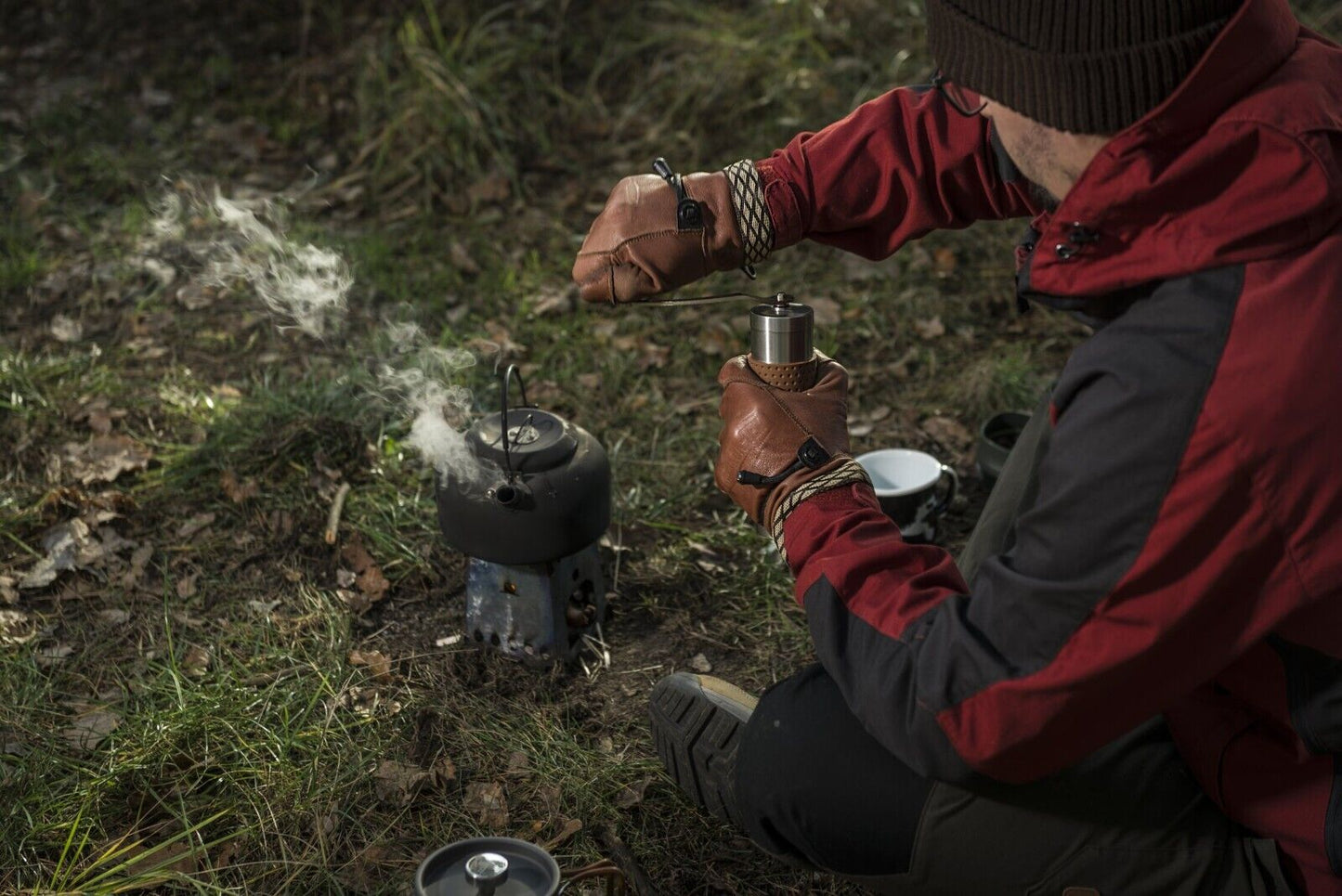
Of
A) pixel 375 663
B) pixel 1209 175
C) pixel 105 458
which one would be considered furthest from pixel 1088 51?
pixel 105 458

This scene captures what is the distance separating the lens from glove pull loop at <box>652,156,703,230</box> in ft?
8.73

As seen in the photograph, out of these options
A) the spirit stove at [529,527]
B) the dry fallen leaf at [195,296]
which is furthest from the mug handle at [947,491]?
the dry fallen leaf at [195,296]

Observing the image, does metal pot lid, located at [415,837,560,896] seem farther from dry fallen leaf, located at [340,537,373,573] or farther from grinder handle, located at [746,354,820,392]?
dry fallen leaf, located at [340,537,373,573]

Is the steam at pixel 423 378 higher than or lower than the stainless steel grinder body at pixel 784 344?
lower

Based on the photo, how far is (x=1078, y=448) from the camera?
1778mm

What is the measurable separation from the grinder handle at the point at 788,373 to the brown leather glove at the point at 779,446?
0.02 metres

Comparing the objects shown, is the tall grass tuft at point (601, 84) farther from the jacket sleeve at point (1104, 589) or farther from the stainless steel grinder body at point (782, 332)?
the jacket sleeve at point (1104, 589)

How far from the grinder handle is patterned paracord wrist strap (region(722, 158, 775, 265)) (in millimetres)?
318

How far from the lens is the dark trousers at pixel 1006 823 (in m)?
2.15

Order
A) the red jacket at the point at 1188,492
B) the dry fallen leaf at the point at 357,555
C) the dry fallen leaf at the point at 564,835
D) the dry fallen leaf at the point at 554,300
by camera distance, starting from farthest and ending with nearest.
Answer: the dry fallen leaf at the point at 554,300 → the dry fallen leaf at the point at 357,555 → the dry fallen leaf at the point at 564,835 → the red jacket at the point at 1188,492

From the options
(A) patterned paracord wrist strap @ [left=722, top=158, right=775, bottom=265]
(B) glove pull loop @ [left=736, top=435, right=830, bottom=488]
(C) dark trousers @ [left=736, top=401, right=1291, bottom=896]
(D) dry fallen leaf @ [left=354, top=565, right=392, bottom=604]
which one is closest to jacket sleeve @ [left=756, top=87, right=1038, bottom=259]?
(A) patterned paracord wrist strap @ [left=722, top=158, right=775, bottom=265]

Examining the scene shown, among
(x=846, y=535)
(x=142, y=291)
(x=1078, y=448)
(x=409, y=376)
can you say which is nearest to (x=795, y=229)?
(x=846, y=535)

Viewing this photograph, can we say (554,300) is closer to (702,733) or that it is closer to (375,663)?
(375,663)

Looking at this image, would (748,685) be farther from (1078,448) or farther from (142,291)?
(142,291)
